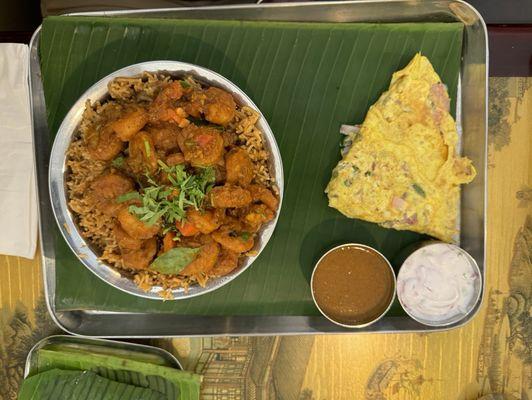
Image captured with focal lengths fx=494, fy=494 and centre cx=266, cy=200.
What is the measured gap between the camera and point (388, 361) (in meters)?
3.16

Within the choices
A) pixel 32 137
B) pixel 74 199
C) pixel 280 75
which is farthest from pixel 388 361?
pixel 32 137

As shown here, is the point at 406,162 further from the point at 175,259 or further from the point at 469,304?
the point at 175,259

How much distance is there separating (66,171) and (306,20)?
1.60m

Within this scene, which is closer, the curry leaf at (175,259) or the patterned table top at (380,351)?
the curry leaf at (175,259)

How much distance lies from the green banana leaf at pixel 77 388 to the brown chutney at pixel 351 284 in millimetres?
1213

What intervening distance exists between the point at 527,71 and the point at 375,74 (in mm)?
972

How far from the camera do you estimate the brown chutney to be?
2.73m

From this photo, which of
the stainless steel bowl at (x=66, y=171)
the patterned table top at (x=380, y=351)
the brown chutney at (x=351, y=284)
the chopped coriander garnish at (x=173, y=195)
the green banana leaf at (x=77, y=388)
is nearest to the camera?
the chopped coriander garnish at (x=173, y=195)

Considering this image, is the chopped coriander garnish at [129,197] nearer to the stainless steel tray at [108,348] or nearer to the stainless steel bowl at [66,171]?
the stainless steel bowl at [66,171]

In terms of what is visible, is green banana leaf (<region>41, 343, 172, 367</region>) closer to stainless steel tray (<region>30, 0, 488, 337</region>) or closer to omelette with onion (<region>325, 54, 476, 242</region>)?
stainless steel tray (<region>30, 0, 488, 337</region>)

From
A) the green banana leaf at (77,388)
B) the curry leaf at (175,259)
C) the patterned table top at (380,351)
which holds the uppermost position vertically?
the curry leaf at (175,259)

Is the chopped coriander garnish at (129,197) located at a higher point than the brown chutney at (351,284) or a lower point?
higher

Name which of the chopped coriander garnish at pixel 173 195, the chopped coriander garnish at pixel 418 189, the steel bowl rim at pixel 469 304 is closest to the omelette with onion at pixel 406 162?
the chopped coriander garnish at pixel 418 189

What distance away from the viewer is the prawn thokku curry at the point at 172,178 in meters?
2.49
